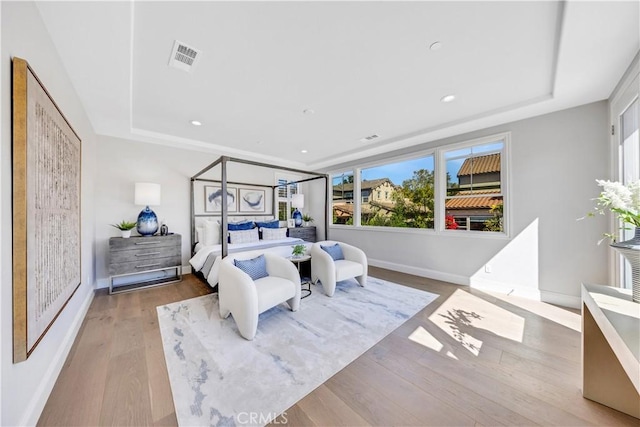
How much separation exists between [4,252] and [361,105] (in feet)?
10.8

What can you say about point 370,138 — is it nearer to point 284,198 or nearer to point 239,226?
point 284,198

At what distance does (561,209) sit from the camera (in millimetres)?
2918

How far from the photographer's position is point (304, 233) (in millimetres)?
5953

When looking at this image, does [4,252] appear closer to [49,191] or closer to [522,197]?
[49,191]

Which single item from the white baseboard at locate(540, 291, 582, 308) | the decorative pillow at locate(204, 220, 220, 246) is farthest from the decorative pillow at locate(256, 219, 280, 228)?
the white baseboard at locate(540, 291, 582, 308)

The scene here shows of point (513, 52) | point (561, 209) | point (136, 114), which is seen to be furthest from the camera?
point (136, 114)

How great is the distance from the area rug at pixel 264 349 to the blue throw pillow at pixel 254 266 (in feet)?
1.61

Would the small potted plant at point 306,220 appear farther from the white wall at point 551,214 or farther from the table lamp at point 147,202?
the white wall at point 551,214

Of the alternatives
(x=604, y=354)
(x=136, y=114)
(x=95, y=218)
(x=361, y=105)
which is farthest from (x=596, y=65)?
(x=95, y=218)

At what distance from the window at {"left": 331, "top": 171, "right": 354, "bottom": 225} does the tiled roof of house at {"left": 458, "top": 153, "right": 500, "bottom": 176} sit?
260 cm

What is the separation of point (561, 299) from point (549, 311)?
0.37 meters

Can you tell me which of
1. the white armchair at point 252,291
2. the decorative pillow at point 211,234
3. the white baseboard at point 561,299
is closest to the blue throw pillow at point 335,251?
the white armchair at point 252,291

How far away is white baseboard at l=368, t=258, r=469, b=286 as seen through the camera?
149 inches

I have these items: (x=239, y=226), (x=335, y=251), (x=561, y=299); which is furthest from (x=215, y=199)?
(x=561, y=299)
